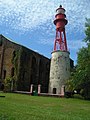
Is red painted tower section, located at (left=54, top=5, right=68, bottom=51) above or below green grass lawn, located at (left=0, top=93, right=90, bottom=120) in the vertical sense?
above

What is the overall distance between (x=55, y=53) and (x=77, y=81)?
13.2m

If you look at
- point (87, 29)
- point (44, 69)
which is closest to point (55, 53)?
point (44, 69)

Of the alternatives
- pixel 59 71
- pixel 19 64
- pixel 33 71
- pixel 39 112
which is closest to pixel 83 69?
pixel 59 71

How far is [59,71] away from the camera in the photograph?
46625 mm

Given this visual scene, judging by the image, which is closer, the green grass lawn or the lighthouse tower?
the green grass lawn

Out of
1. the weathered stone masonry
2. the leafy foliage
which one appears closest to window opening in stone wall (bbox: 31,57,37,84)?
the weathered stone masonry

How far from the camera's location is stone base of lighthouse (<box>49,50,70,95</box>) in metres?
46.4

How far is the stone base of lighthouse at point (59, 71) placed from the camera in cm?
4641

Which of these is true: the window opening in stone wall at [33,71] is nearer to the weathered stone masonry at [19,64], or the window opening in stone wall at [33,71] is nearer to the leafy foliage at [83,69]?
the weathered stone masonry at [19,64]

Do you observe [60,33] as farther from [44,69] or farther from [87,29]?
[87,29]

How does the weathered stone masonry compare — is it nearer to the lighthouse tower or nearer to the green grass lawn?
the lighthouse tower

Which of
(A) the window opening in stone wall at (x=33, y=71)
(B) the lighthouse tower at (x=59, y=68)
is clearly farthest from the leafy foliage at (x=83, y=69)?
(A) the window opening in stone wall at (x=33, y=71)

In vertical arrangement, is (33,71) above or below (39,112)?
above

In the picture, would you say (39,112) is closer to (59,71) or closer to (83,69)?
(83,69)
